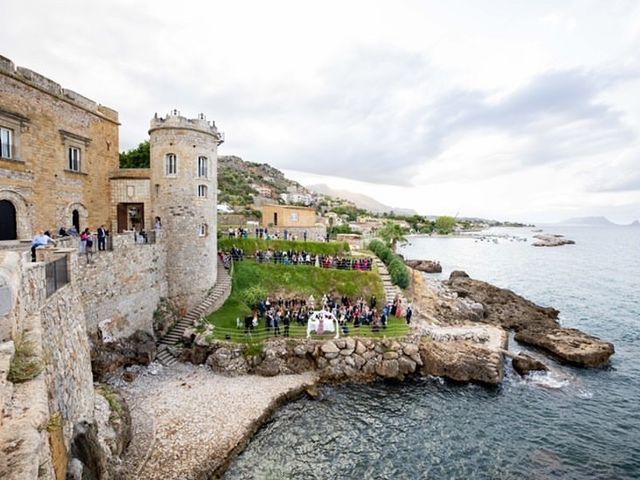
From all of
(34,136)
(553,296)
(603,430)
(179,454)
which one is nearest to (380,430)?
(179,454)

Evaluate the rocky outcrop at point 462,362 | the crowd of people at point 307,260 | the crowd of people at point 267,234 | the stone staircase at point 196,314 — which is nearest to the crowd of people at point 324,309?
Result: the stone staircase at point 196,314

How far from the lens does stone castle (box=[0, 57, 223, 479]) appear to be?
32.1ft

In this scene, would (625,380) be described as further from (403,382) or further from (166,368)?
(166,368)

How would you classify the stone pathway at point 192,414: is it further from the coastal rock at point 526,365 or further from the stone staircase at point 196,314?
the coastal rock at point 526,365

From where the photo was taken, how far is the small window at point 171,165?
23.1 m

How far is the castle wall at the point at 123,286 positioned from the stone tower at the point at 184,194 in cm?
102

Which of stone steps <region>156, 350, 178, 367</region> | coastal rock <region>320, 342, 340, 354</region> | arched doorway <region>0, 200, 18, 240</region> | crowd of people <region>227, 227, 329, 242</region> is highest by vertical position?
arched doorway <region>0, 200, 18, 240</region>

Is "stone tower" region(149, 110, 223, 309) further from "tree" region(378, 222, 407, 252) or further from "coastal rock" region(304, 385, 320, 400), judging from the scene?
"tree" region(378, 222, 407, 252)

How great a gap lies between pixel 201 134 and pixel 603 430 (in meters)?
27.2

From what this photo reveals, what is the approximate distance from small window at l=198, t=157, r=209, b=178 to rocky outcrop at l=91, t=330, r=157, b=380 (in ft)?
34.4

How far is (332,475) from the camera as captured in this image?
44.1ft

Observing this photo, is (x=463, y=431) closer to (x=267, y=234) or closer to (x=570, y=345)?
(x=570, y=345)

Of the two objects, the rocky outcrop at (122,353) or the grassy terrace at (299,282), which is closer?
the rocky outcrop at (122,353)

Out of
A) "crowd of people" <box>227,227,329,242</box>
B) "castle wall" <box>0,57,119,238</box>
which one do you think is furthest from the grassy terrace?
"castle wall" <box>0,57,119,238</box>
